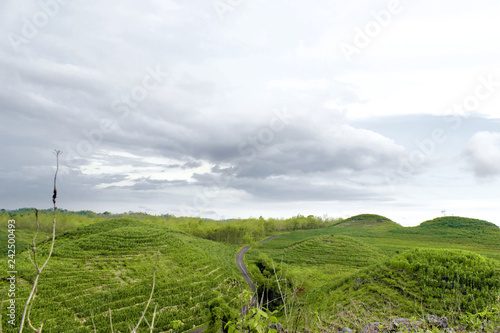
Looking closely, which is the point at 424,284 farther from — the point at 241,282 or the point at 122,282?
the point at 122,282

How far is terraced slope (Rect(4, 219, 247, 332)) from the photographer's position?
67.7 feet

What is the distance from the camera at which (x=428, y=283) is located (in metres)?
16.3

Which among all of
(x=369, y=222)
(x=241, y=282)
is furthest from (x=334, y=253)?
(x=369, y=222)

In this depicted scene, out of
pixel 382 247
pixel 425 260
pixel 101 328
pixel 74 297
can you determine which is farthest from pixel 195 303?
pixel 382 247

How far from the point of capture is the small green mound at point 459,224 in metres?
64.8

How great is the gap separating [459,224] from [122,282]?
76.9 meters

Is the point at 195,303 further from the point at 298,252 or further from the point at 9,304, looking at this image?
the point at 298,252

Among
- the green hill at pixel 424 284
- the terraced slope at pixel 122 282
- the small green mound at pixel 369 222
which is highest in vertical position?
the small green mound at pixel 369 222

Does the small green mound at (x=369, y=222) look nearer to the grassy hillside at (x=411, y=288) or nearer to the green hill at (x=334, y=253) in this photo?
the green hill at (x=334, y=253)

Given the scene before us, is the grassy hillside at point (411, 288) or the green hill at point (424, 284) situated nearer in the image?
the grassy hillside at point (411, 288)

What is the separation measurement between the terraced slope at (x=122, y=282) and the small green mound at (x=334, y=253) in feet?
51.4

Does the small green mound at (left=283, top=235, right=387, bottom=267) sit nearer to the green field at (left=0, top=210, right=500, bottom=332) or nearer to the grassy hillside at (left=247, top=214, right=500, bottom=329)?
the green field at (left=0, top=210, right=500, bottom=332)

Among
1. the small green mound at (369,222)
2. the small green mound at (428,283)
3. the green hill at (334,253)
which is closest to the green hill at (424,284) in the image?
the small green mound at (428,283)

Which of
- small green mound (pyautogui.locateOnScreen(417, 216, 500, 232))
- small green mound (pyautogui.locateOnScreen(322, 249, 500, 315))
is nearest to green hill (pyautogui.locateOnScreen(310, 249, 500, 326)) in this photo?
small green mound (pyautogui.locateOnScreen(322, 249, 500, 315))
